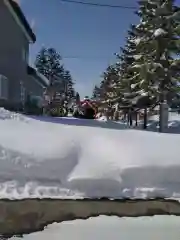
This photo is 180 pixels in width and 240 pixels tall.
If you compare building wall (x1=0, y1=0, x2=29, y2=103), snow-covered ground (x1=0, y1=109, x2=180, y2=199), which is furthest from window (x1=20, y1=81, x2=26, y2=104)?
snow-covered ground (x1=0, y1=109, x2=180, y2=199)

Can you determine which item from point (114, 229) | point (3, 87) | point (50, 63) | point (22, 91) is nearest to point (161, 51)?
point (22, 91)

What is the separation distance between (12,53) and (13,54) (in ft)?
0.52

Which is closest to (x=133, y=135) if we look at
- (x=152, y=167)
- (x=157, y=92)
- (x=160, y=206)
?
(x=152, y=167)

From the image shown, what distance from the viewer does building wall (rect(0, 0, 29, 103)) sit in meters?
14.7

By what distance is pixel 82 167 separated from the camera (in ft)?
12.5

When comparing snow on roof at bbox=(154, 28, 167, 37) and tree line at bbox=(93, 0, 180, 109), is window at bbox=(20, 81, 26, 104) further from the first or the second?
snow on roof at bbox=(154, 28, 167, 37)

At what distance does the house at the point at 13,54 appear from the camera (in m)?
14.7

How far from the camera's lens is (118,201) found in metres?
3.59

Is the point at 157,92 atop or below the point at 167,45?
below

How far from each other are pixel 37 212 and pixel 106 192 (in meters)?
0.66

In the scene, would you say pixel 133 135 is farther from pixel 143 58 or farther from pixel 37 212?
pixel 143 58

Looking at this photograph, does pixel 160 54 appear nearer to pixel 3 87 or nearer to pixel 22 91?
pixel 22 91

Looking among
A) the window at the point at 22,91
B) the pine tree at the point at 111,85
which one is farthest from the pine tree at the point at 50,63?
the window at the point at 22,91

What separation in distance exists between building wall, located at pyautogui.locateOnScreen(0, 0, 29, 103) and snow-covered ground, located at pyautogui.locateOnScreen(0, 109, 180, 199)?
1101 cm
